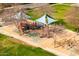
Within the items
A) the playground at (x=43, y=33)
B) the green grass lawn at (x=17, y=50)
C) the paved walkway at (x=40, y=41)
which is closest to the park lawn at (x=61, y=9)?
the playground at (x=43, y=33)

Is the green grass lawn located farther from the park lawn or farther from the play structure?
the park lawn

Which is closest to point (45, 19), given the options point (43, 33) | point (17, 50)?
point (43, 33)

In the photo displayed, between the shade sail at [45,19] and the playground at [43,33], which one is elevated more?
the shade sail at [45,19]

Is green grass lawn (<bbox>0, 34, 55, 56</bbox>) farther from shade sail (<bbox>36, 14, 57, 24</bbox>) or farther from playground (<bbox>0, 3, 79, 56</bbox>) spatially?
shade sail (<bbox>36, 14, 57, 24</bbox>)

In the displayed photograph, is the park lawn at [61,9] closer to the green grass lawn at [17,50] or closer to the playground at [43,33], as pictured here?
the playground at [43,33]

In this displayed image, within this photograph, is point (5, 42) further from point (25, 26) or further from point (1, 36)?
point (25, 26)

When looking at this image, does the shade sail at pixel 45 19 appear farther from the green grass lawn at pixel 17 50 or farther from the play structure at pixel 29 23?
the green grass lawn at pixel 17 50

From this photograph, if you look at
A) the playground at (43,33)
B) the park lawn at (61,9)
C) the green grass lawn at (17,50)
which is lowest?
the green grass lawn at (17,50)

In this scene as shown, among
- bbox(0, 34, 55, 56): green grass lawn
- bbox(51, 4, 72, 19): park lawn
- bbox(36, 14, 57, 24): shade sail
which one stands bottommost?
bbox(0, 34, 55, 56): green grass lawn

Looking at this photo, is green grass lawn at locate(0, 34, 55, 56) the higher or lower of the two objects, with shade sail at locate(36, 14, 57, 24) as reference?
lower

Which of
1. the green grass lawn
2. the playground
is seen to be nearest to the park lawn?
the playground
